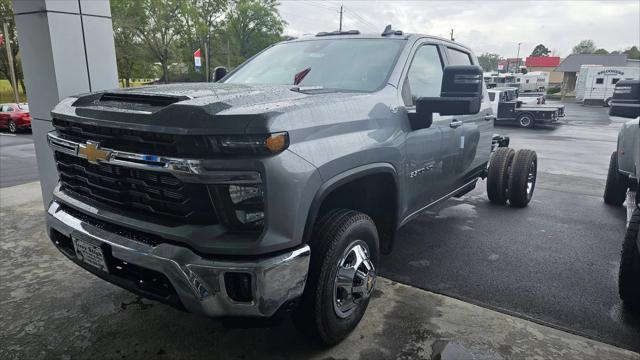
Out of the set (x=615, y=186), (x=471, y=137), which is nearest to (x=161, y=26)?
(x=615, y=186)

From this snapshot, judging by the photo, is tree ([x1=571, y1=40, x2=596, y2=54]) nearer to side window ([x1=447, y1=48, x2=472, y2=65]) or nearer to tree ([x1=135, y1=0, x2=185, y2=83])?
tree ([x1=135, y1=0, x2=185, y2=83])

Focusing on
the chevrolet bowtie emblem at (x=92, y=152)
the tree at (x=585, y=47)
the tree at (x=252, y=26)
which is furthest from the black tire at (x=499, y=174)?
the tree at (x=585, y=47)

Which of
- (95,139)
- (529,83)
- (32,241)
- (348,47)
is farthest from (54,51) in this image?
(529,83)

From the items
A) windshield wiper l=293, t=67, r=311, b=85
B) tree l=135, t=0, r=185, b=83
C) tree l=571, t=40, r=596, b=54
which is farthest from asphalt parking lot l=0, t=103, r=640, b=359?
tree l=571, t=40, r=596, b=54

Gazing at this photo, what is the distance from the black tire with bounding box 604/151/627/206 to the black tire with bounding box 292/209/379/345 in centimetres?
500

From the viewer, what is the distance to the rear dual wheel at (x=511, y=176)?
18.6 ft

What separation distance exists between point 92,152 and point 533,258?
386 centimetres

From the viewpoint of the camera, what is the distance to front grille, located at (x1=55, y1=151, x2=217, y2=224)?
6.68 ft

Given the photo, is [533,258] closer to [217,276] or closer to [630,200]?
[630,200]

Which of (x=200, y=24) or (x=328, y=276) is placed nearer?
(x=328, y=276)

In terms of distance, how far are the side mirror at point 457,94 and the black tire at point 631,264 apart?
141 cm

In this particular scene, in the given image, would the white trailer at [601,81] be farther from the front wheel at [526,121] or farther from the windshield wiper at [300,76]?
the windshield wiper at [300,76]

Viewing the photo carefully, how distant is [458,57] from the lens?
4516 millimetres

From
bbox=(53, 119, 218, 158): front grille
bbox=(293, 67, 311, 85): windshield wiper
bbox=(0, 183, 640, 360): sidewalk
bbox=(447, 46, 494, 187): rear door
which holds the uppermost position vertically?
bbox=(293, 67, 311, 85): windshield wiper
